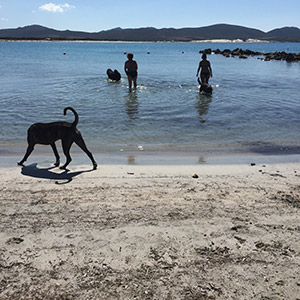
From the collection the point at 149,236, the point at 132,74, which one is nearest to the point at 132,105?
the point at 132,74

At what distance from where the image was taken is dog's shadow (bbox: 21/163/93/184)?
19.4 ft

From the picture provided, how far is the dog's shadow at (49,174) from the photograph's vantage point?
5.93 meters

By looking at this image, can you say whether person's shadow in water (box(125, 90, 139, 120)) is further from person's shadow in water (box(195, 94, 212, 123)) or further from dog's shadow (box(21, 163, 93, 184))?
dog's shadow (box(21, 163, 93, 184))

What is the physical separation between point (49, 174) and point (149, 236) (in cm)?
307

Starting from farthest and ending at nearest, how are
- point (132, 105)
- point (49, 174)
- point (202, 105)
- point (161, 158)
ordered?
point (202, 105) → point (132, 105) → point (161, 158) → point (49, 174)

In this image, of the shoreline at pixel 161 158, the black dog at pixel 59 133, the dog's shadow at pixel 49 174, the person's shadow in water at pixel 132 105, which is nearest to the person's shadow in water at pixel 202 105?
the person's shadow in water at pixel 132 105

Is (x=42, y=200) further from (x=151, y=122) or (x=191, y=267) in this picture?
(x=151, y=122)

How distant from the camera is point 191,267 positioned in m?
3.40

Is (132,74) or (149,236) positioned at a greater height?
(132,74)

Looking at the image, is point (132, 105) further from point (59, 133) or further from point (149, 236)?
point (149, 236)

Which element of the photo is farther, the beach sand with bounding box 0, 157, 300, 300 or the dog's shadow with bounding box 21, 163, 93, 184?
the dog's shadow with bounding box 21, 163, 93, 184

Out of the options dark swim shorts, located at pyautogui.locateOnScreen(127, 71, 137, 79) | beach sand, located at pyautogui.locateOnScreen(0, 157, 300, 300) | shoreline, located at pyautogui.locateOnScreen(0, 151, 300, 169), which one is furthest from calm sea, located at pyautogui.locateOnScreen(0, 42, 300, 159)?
beach sand, located at pyautogui.locateOnScreen(0, 157, 300, 300)

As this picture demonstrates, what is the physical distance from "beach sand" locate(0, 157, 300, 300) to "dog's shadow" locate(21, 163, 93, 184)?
0.04 metres

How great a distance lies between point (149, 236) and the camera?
3.97 metres
